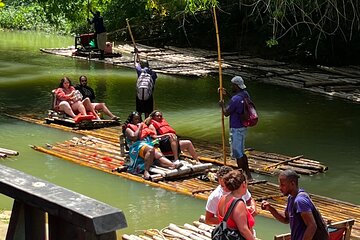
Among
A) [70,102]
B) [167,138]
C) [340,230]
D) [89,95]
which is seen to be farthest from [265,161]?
[340,230]

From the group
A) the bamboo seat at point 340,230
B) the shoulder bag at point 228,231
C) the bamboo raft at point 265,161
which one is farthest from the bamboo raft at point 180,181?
the shoulder bag at point 228,231

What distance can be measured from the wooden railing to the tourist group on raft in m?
2.13

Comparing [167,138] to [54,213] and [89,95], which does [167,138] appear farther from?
[54,213]

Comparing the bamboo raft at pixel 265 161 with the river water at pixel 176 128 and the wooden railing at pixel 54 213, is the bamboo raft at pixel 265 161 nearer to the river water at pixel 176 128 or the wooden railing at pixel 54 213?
the river water at pixel 176 128

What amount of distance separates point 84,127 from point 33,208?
10729 millimetres

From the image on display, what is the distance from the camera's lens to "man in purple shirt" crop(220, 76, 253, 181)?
31.0 feet

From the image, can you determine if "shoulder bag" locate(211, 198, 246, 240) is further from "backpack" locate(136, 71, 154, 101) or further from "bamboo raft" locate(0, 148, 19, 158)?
"backpack" locate(136, 71, 154, 101)

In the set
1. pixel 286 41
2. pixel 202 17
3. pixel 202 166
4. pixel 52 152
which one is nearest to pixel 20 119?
pixel 52 152

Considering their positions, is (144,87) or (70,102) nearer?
(144,87)

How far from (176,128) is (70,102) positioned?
218 centimetres

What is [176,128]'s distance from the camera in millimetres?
14352

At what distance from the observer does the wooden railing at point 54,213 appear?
8.73ft

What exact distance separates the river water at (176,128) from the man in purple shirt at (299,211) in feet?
8.07

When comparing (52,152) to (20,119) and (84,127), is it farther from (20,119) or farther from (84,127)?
(20,119)
